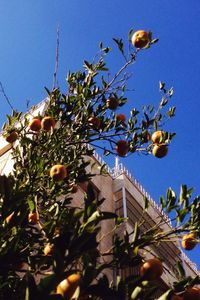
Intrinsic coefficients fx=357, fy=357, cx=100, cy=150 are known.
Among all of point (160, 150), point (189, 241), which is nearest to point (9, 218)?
point (189, 241)

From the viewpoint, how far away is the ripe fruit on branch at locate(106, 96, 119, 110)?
192 inches

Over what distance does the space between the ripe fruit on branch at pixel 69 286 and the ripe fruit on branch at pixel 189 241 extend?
4.41ft

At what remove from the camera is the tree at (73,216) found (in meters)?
1.84

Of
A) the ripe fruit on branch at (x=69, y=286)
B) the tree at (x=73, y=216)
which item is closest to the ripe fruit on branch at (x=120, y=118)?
the tree at (x=73, y=216)

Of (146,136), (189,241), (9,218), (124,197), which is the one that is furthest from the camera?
(124,197)

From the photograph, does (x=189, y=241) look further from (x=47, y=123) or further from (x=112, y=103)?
(x=112, y=103)

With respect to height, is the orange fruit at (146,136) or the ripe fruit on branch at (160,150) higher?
the orange fruit at (146,136)

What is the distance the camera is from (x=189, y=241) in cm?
284

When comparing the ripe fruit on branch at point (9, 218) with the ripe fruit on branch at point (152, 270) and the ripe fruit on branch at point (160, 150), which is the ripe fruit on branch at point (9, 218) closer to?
the ripe fruit on branch at point (152, 270)

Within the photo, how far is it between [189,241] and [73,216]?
116 cm

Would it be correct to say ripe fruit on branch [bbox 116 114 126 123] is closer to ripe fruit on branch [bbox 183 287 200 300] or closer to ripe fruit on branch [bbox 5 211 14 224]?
ripe fruit on branch [bbox 5 211 14 224]

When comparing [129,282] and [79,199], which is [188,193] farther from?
[79,199]

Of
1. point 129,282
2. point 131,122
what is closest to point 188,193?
point 129,282

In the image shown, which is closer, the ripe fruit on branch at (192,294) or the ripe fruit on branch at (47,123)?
the ripe fruit on branch at (192,294)
